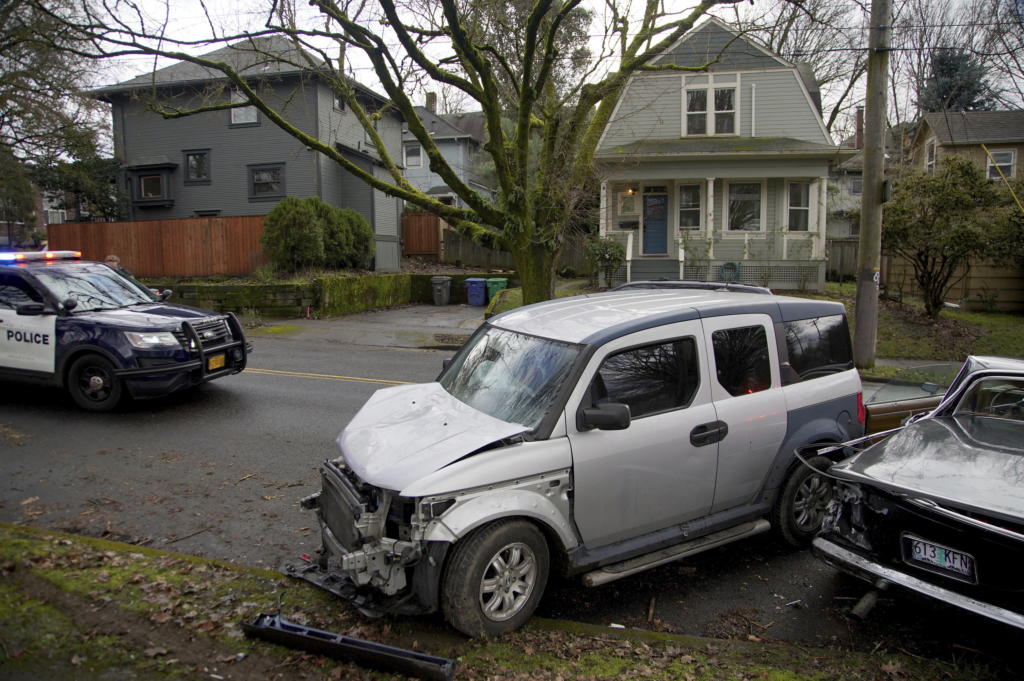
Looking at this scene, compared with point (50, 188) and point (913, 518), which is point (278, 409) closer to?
point (913, 518)

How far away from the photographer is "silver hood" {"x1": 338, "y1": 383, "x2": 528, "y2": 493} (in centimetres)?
378

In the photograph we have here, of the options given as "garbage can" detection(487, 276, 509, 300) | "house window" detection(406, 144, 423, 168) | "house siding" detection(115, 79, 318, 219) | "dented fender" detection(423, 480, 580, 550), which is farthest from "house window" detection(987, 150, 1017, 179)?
"dented fender" detection(423, 480, 580, 550)

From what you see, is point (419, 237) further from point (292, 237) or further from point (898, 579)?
point (898, 579)

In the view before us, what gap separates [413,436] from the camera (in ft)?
13.6

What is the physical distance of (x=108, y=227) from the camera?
24266 millimetres

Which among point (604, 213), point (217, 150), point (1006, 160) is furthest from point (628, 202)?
point (217, 150)

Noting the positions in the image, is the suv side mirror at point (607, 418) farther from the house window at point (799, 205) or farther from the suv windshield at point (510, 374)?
the house window at point (799, 205)

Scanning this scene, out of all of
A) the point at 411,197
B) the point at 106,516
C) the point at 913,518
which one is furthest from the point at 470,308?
the point at 913,518

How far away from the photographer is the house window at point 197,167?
28.8m

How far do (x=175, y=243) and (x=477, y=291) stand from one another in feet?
33.4

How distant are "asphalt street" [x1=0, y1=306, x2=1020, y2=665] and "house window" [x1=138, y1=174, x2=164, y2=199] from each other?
21.8 m

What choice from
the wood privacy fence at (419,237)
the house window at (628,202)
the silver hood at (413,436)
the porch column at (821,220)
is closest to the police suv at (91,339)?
the silver hood at (413,436)

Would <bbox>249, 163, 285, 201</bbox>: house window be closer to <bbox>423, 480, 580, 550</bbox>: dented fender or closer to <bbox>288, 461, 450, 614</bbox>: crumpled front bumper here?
<bbox>288, 461, 450, 614</bbox>: crumpled front bumper

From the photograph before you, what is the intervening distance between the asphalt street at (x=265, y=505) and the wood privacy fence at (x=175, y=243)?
1288 centimetres
